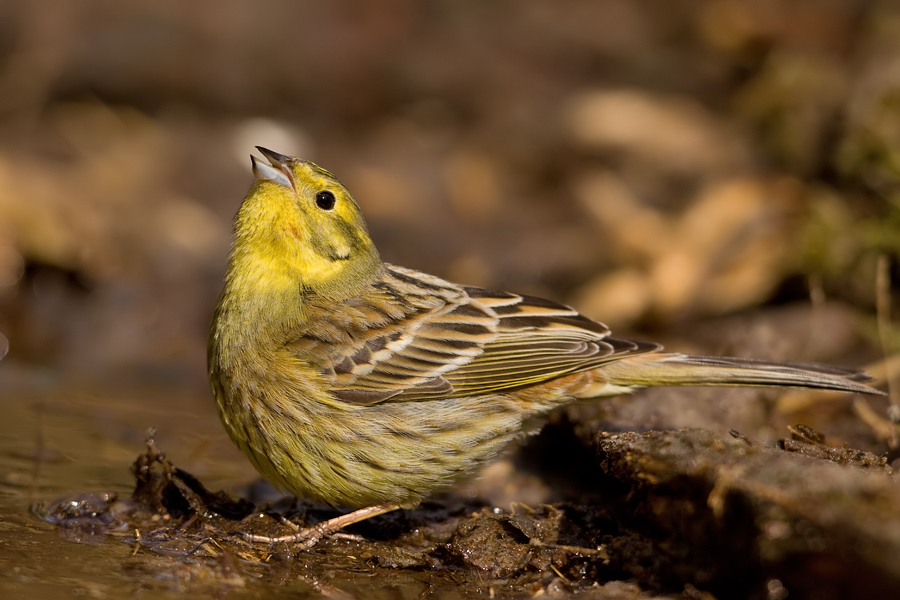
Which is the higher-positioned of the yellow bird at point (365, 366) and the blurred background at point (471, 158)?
the blurred background at point (471, 158)

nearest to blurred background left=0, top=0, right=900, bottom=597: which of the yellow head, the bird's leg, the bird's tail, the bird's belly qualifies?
the bird's tail

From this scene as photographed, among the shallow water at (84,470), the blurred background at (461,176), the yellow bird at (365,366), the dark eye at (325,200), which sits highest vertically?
the blurred background at (461,176)

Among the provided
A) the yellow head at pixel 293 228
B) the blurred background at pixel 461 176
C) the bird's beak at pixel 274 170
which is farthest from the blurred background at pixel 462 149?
the bird's beak at pixel 274 170

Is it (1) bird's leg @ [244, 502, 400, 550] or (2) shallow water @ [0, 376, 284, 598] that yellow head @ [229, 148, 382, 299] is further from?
(2) shallow water @ [0, 376, 284, 598]

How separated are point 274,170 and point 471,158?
6.26m

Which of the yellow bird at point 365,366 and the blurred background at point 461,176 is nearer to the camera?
the yellow bird at point 365,366

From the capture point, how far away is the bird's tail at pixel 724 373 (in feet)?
15.4

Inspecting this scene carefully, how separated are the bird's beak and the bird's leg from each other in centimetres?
158

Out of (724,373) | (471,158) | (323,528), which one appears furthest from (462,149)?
(323,528)

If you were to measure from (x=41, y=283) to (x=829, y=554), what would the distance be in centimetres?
681

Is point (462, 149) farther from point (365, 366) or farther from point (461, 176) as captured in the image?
point (365, 366)

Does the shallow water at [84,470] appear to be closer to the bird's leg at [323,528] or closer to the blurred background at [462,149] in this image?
the bird's leg at [323,528]

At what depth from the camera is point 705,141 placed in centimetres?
1044

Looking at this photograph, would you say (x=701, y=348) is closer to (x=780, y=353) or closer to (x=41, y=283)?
(x=780, y=353)
